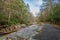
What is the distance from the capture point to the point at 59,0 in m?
32.7

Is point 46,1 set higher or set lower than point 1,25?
higher

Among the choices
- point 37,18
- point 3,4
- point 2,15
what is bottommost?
point 37,18

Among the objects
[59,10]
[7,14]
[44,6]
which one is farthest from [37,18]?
[7,14]

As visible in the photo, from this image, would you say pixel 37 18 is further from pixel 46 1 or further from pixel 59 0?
pixel 59 0

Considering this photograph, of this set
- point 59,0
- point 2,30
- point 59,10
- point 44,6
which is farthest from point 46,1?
point 2,30

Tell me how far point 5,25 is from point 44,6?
32984 millimetres

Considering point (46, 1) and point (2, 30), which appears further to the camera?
point (46, 1)

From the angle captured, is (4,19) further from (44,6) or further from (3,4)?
(44,6)

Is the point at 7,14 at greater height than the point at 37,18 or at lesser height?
greater

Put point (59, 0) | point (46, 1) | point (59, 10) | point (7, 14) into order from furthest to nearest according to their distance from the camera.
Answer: point (46, 1)
point (59, 0)
point (59, 10)
point (7, 14)

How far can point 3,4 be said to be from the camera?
1691 centimetres

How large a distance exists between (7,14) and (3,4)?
9.07ft

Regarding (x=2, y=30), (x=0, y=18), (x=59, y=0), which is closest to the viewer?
(x=2, y=30)

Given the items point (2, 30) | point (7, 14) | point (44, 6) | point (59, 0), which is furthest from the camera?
point (44, 6)
